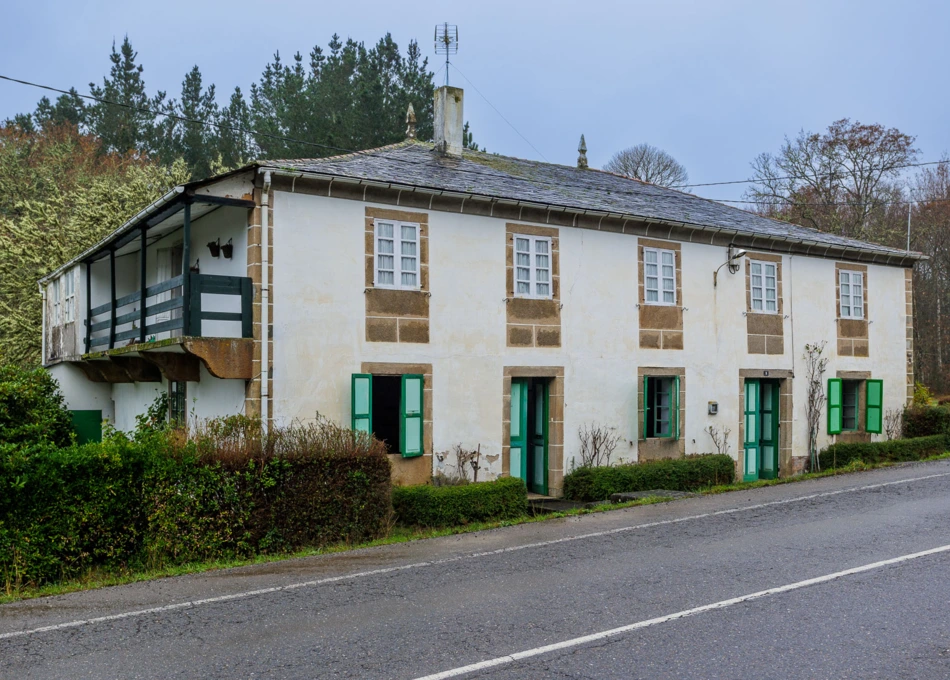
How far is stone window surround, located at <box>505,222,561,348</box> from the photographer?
15836 mm

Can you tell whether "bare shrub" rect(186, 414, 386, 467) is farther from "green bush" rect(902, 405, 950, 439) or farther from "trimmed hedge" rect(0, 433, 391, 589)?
"green bush" rect(902, 405, 950, 439)

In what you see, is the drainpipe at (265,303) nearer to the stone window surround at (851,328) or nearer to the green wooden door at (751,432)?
the green wooden door at (751,432)

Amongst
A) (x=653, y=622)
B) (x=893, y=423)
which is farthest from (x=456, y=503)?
(x=893, y=423)

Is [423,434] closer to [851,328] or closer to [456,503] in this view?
[456,503]

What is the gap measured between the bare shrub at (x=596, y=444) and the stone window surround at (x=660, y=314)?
1.90 metres

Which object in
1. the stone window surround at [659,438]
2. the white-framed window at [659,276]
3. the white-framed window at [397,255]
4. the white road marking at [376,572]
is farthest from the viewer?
the white-framed window at [659,276]

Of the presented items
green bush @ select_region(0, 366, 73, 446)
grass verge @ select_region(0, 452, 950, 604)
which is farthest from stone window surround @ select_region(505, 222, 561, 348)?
green bush @ select_region(0, 366, 73, 446)

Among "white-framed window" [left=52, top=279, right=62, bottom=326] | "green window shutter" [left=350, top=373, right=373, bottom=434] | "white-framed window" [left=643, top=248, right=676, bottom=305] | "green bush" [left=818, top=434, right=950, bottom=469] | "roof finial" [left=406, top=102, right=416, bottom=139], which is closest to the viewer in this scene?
"green window shutter" [left=350, top=373, right=373, bottom=434]

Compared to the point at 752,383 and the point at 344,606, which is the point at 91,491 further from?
the point at 752,383

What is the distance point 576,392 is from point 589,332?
45.0 inches

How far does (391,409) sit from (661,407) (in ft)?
19.8

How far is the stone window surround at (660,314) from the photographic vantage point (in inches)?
693

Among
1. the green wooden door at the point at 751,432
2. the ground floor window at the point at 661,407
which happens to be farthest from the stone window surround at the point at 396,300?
the green wooden door at the point at 751,432

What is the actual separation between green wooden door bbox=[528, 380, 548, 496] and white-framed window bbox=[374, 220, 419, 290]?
3.39m
